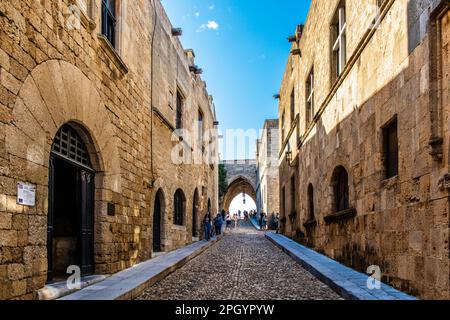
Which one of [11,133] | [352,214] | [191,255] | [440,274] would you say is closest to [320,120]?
[352,214]

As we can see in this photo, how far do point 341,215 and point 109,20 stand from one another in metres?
5.05

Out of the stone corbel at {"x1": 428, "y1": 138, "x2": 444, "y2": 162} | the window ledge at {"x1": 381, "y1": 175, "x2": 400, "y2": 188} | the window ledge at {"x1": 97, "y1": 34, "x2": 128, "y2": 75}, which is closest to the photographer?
the stone corbel at {"x1": 428, "y1": 138, "x2": 444, "y2": 162}

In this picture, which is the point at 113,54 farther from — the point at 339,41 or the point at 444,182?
the point at 444,182

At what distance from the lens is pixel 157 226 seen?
34.5ft

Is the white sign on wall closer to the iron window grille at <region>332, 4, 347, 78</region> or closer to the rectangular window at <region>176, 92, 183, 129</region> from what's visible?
the iron window grille at <region>332, 4, 347, 78</region>

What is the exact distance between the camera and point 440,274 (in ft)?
12.6

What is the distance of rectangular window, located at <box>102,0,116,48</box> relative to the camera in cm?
676

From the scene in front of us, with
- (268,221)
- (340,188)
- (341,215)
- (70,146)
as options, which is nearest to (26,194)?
(70,146)

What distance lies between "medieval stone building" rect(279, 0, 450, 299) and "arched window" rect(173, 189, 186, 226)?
4.31m

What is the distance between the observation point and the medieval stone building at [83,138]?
3924 mm

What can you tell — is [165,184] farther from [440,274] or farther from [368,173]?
[440,274]

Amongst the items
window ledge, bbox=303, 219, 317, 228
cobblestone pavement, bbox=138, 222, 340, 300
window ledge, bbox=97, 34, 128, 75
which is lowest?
cobblestone pavement, bbox=138, 222, 340, 300

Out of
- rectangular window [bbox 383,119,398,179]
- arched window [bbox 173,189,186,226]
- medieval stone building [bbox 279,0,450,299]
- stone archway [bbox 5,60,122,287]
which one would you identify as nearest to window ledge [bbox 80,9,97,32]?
stone archway [bbox 5,60,122,287]

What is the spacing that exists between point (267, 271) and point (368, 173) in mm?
2535
